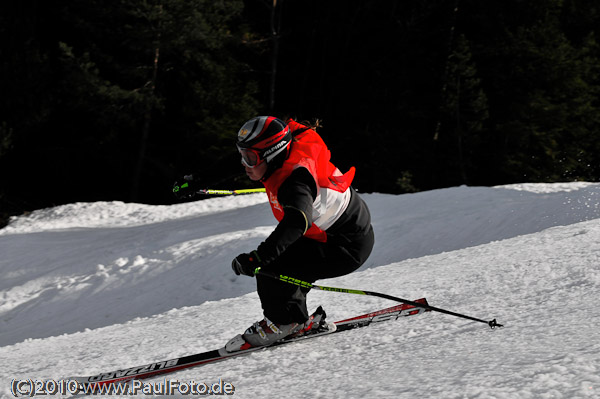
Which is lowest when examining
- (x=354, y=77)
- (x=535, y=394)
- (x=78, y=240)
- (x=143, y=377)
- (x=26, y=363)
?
(x=78, y=240)

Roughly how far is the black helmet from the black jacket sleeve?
0.27 meters

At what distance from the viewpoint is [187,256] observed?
8.98 meters

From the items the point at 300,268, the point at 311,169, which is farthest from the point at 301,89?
the point at 311,169

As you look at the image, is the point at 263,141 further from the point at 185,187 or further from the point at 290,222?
the point at 185,187

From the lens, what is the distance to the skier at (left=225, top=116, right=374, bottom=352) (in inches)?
122

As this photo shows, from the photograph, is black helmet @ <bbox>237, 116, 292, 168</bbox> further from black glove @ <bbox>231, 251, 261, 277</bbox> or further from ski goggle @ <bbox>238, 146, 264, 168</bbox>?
black glove @ <bbox>231, 251, 261, 277</bbox>

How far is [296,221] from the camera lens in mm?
3053

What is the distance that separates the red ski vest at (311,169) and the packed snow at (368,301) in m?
0.83

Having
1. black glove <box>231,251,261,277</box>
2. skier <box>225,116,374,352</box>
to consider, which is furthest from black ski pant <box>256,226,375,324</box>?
black glove <box>231,251,261,277</box>

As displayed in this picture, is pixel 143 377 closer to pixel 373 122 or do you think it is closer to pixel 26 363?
pixel 26 363

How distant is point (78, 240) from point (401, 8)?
18685 mm

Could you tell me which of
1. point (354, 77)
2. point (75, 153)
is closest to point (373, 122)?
point (354, 77)

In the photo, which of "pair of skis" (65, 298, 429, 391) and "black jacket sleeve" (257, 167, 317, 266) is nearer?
"black jacket sleeve" (257, 167, 317, 266)

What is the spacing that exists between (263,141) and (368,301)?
1937mm
